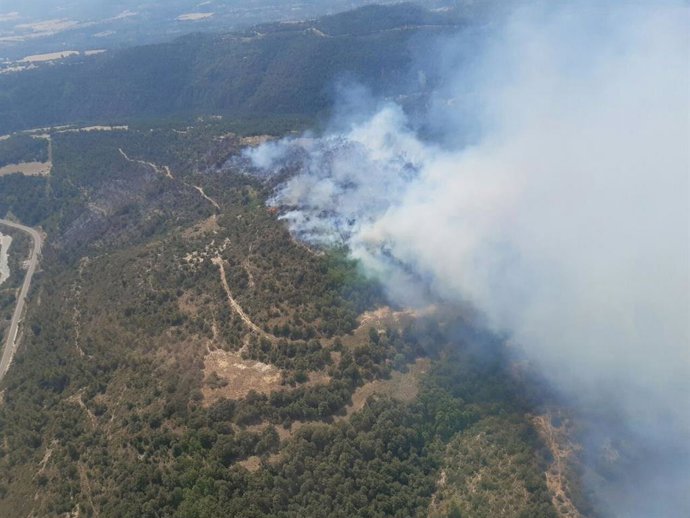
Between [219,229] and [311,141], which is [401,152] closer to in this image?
[311,141]

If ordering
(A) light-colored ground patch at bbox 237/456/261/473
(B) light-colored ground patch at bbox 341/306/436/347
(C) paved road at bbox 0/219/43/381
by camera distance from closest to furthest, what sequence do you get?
1. (A) light-colored ground patch at bbox 237/456/261/473
2. (B) light-colored ground patch at bbox 341/306/436/347
3. (C) paved road at bbox 0/219/43/381

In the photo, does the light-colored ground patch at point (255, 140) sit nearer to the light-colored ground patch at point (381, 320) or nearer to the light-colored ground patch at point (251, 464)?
the light-colored ground patch at point (381, 320)

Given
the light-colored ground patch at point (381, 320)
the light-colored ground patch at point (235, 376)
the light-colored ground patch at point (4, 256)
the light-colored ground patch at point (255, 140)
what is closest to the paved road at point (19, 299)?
the light-colored ground patch at point (4, 256)

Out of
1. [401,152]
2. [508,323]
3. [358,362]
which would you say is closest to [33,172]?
[401,152]

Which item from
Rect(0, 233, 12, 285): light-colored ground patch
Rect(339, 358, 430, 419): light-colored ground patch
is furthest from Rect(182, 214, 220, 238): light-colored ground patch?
Rect(339, 358, 430, 419): light-colored ground patch

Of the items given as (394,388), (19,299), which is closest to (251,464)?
(394,388)

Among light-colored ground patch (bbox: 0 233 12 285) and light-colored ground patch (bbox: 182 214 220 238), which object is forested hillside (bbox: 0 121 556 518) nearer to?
light-colored ground patch (bbox: 182 214 220 238)

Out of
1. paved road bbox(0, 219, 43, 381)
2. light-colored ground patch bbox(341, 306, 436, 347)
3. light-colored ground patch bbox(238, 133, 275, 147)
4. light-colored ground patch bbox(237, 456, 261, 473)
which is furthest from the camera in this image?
light-colored ground patch bbox(238, 133, 275, 147)
